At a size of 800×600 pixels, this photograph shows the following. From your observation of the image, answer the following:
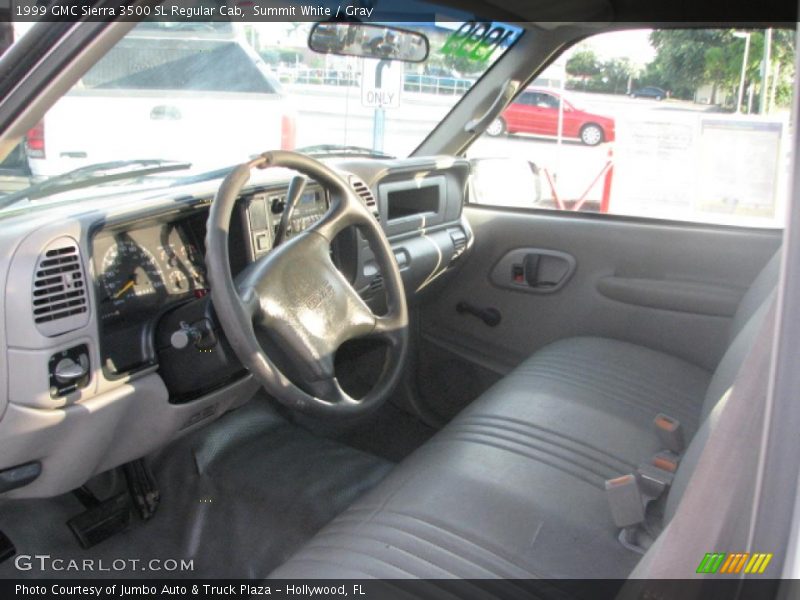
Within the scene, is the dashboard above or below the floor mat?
above

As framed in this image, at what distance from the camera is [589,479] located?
1.73 metres

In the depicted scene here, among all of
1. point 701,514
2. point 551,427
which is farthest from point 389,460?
point 701,514

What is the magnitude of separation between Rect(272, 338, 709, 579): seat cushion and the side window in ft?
2.44

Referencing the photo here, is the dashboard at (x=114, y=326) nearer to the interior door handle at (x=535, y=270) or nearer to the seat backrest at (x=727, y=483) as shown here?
the interior door handle at (x=535, y=270)

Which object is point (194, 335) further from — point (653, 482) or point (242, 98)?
point (653, 482)

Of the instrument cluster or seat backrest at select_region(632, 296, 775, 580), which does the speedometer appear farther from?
seat backrest at select_region(632, 296, 775, 580)

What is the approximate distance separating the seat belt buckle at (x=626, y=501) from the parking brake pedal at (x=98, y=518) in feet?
4.29

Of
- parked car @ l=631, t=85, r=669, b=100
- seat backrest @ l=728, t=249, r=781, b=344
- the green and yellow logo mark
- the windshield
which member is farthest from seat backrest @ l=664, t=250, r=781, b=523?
the windshield

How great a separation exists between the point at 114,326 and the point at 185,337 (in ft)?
0.51

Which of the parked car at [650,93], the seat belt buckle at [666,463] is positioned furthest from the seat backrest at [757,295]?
the parked car at [650,93]

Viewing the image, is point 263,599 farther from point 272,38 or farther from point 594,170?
point 594,170

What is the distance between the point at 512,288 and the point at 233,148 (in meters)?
1.20

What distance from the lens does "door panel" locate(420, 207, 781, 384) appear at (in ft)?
8.56

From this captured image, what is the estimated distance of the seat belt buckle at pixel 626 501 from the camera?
1.42m
